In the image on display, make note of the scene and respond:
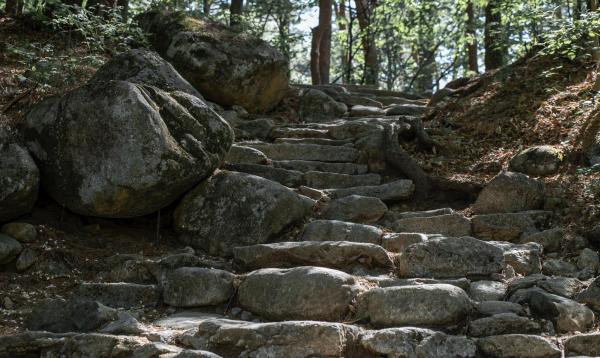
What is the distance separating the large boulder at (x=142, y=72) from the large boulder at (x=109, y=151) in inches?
41.2

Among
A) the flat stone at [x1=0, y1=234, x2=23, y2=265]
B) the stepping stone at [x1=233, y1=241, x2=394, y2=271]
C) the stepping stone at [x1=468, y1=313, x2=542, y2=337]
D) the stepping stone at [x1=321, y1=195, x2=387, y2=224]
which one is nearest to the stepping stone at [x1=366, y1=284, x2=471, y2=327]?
the stepping stone at [x1=468, y1=313, x2=542, y2=337]

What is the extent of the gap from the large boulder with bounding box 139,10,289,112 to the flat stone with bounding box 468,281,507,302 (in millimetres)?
6233

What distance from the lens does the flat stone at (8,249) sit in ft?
17.6

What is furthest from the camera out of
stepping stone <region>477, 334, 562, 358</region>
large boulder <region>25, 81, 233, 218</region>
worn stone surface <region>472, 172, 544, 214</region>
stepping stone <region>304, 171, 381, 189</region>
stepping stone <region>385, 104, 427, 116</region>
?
stepping stone <region>385, 104, 427, 116</region>

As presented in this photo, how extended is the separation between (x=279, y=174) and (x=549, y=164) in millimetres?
3045

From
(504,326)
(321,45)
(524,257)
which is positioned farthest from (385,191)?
(321,45)

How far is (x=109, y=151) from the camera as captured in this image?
580cm

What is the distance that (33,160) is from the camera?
5930 millimetres

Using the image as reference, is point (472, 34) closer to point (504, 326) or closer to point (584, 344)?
point (504, 326)

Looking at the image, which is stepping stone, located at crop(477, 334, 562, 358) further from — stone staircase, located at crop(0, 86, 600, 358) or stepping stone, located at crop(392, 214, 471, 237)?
stepping stone, located at crop(392, 214, 471, 237)

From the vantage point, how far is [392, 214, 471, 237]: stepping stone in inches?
248

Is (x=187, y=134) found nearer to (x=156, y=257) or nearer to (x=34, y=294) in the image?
(x=156, y=257)

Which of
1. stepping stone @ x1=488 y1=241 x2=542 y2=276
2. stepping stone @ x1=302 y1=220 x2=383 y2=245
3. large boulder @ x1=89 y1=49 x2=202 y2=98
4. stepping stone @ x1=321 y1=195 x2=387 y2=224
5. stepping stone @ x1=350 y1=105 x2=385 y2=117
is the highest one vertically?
large boulder @ x1=89 y1=49 x2=202 y2=98

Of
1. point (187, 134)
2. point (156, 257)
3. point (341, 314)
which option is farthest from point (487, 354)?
point (187, 134)
